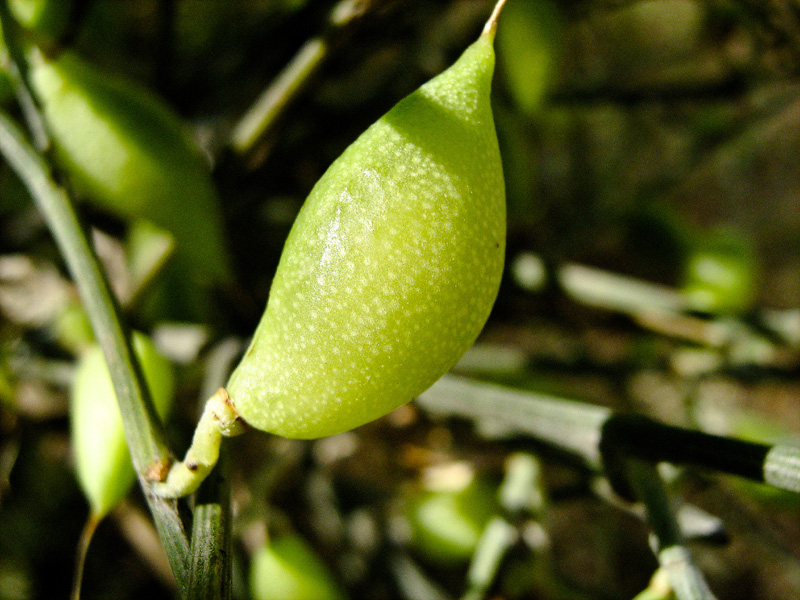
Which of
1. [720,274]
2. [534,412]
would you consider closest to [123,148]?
[534,412]

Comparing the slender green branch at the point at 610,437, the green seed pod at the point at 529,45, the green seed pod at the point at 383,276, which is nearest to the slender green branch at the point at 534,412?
the slender green branch at the point at 610,437

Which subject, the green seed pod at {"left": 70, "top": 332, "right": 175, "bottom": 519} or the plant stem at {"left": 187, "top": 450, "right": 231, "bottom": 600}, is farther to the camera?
the green seed pod at {"left": 70, "top": 332, "right": 175, "bottom": 519}

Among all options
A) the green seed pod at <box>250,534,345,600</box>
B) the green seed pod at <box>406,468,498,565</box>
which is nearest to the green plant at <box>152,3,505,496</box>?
the green seed pod at <box>250,534,345,600</box>

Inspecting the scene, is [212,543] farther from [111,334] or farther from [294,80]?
[294,80]

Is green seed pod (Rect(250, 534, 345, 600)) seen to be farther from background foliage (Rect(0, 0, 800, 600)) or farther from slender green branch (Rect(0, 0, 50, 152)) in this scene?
slender green branch (Rect(0, 0, 50, 152))

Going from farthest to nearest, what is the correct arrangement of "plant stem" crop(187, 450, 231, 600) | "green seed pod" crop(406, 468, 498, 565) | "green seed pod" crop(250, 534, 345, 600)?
1. "green seed pod" crop(406, 468, 498, 565)
2. "green seed pod" crop(250, 534, 345, 600)
3. "plant stem" crop(187, 450, 231, 600)

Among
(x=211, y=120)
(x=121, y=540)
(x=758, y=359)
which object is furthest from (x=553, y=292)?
(x=121, y=540)
